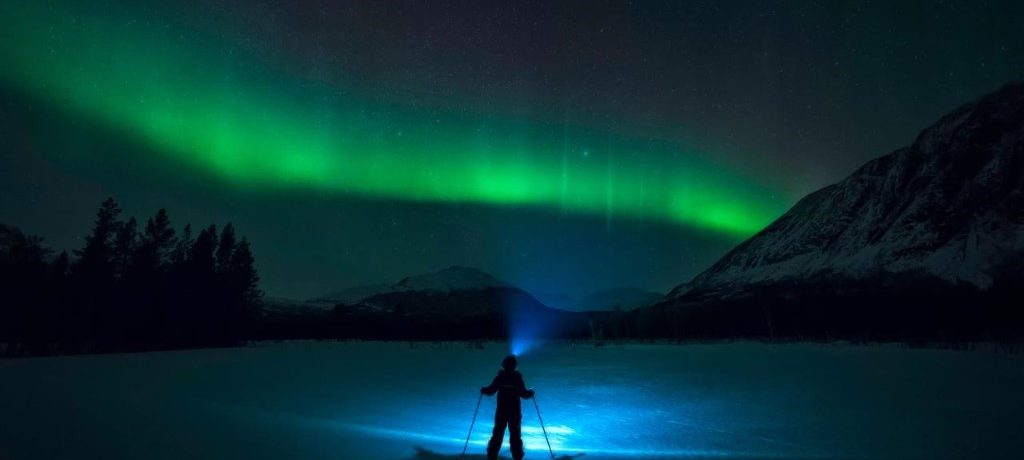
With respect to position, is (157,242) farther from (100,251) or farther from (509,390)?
(509,390)

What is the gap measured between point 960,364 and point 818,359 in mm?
8546

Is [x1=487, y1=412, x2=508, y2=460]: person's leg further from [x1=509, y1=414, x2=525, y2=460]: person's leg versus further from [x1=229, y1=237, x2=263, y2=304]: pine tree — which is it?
[x1=229, y1=237, x2=263, y2=304]: pine tree

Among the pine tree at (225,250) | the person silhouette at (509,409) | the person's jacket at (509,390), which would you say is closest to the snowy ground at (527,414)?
the person silhouette at (509,409)

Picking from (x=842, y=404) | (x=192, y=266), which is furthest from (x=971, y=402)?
(x=192, y=266)

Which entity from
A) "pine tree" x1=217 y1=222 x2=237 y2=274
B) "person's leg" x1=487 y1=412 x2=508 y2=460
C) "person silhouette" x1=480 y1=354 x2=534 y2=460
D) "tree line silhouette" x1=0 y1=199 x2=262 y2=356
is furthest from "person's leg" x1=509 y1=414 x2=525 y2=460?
"pine tree" x1=217 y1=222 x2=237 y2=274

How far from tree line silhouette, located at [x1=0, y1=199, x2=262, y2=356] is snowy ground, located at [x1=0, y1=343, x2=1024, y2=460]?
3352 centimetres

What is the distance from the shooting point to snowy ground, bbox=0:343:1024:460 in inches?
424

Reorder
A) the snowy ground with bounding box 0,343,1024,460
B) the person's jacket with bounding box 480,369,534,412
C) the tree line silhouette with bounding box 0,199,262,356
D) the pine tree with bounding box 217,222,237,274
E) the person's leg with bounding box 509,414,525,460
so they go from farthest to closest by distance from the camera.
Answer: the pine tree with bounding box 217,222,237,274 → the tree line silhouette with bounding box 0,199,262,356 → the snowy ground with bounding box 0,343,1024,460 → the person's jacket with bounding box 480,369,534,412 → the person's leg with bounding box 509,414,525,460

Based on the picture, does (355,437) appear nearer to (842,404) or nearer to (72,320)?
(842,404)

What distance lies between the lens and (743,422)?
48.9 ft

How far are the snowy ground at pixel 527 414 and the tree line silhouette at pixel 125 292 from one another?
3352 centimetres

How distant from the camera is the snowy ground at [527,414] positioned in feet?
35.3

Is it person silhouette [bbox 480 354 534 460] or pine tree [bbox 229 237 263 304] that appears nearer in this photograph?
person silhouette [bbox 480 354 534 460]

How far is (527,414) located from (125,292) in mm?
56145
